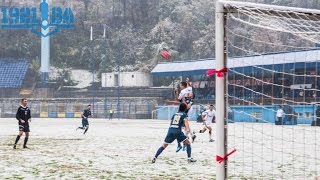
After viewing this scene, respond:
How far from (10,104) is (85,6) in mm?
37470

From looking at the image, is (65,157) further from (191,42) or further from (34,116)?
(191,42)

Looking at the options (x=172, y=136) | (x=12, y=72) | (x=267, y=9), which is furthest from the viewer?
(x=12, y=72)

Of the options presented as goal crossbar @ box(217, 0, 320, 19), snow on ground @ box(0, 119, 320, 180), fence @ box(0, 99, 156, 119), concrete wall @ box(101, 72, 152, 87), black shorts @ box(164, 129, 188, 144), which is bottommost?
snow on ground @ box(0, 119, 320, 180)

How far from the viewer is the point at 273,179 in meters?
10.5

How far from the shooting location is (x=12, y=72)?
266 ft

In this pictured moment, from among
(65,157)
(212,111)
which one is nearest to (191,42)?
(212,111)

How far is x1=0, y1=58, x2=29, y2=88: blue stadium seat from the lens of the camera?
78250 mm

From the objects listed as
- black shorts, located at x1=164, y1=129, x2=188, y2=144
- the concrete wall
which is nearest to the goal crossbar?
black shorts, located at x1=164, y1=129, x2=188, y2=144

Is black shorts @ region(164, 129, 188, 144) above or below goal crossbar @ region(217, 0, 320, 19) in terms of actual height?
below

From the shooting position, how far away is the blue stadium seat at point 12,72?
257 ft
